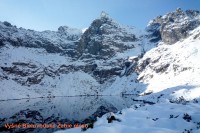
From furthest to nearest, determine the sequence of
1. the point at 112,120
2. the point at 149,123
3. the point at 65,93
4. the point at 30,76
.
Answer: the point at 30,76, the point at 65,93, the point at 112,120, the point at 149,123

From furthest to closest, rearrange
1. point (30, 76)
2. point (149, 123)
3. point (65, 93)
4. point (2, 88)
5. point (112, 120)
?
point (30, 76) → point (65, 93) → point (2, 88) → point (112, 120) → point (149, 123)

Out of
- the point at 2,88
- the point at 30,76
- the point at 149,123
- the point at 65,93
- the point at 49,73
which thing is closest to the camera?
the point at 149,123

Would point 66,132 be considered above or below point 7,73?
below

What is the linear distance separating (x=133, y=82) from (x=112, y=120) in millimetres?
146957

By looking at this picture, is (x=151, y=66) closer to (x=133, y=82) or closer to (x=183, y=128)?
(x=133, y=82)

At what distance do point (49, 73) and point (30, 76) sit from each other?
18845 millimetres

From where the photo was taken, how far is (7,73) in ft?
535

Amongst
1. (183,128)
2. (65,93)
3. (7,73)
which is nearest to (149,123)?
(183,128)

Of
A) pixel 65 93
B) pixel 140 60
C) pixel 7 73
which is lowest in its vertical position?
pixel 65 93

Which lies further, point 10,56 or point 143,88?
point 10,56

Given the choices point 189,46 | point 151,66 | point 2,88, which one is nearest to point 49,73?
point 2,88

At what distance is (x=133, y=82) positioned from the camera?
535 ft

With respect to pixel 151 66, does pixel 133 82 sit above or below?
below

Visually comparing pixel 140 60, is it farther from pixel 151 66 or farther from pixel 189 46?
pixel 189 46
